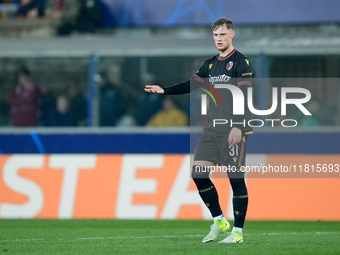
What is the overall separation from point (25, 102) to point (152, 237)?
6.07 meters

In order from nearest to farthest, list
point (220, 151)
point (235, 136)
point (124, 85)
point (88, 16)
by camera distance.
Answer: point (235, 136)
point (220, 151)
point (124, 85)
point (88, 16)

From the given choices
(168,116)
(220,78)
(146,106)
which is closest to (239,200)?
(220,78)

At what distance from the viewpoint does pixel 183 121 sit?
1329 cm

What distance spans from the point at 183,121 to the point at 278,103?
1660 mm

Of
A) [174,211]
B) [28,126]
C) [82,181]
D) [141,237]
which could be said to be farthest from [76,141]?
[141,237]

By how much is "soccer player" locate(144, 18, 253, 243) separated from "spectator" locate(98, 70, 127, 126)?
5.73 meters

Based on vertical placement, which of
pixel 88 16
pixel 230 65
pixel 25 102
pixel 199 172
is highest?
pixel 88 16

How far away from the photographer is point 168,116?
1345 cm

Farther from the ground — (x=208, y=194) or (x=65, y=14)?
(x=65, y=14)

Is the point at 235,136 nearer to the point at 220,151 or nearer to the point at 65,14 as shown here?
the point at 220,151

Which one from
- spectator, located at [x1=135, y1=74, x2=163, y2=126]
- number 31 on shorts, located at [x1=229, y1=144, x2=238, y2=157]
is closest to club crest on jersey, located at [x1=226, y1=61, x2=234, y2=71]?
number 31 on shorts, located at [x1=229, y1=144, x2=238, y2=157]

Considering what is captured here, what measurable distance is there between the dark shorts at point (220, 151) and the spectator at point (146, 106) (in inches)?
228

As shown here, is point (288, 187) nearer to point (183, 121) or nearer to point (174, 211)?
point (174, 211)

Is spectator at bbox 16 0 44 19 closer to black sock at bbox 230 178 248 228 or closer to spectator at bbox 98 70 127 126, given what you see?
spectator at bbox 98 70 127 126
